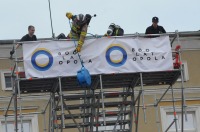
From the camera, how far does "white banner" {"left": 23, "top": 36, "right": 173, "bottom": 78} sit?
74.5 feet

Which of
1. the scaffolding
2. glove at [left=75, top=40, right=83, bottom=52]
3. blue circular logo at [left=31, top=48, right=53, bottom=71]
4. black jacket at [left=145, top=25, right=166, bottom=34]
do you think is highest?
black jacket at [left=145, top=25, right=166, bottom=34]

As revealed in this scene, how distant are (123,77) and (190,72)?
445 inches

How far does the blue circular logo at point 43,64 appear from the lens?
22.7 metres

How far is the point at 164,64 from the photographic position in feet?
76.5

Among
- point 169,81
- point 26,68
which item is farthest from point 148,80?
point 26,68

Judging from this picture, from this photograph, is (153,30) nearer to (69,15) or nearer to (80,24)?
(80,24)

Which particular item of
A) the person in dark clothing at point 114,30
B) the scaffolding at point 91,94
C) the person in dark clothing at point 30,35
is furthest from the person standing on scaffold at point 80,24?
the person in dark clothing at point 30,35

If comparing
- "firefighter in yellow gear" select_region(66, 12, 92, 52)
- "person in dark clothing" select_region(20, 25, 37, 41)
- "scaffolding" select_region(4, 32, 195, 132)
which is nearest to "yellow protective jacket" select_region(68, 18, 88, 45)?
"firefighter in yellow gear" select_region(66, 12, 92, 52)

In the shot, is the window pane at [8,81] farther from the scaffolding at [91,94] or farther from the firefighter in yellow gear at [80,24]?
the firefighter in yellow gear at [80,24]

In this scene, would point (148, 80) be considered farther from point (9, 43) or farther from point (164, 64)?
point (9, 43)

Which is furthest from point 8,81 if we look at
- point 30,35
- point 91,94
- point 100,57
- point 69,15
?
point 69,15

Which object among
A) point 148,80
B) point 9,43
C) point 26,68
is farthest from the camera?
point 9,43

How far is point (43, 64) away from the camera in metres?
22.7

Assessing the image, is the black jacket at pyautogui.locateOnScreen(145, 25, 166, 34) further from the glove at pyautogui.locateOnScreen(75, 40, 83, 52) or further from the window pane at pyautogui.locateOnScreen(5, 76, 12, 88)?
the window pane at pyautogui.locateOnScreen(5, 76, 12, 88)
